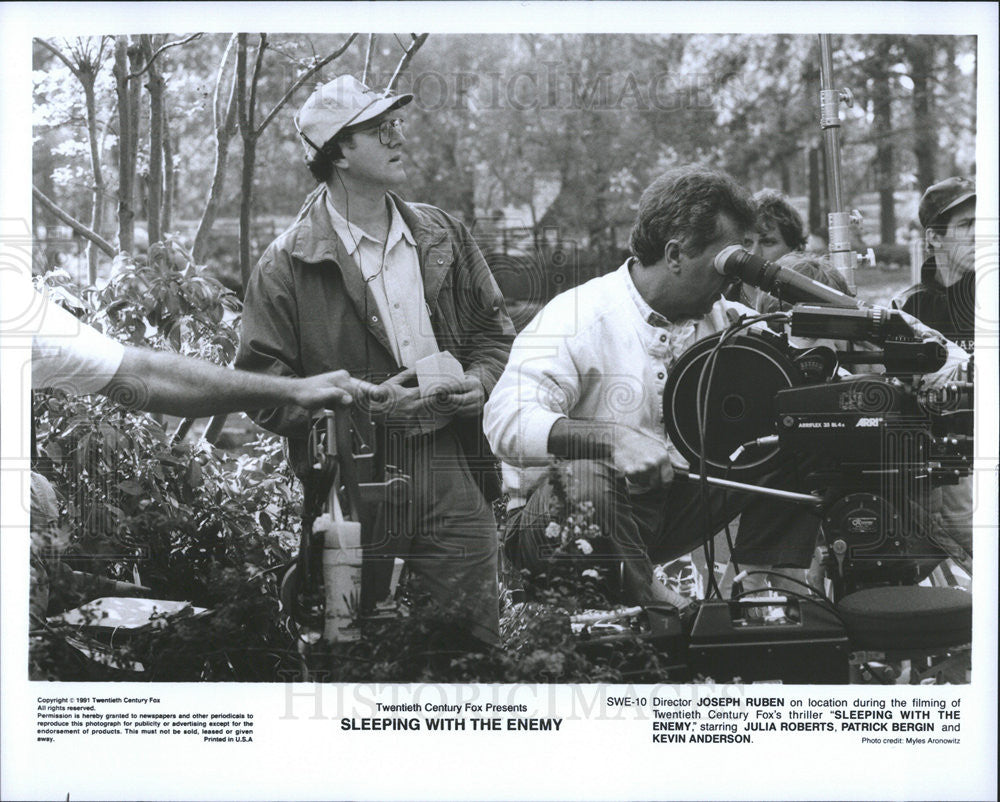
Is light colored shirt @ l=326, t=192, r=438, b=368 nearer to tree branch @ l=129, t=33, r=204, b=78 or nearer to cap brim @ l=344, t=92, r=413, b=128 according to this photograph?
cap brim @ l=344, t=92, r=413, b=128

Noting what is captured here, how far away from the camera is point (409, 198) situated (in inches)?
161

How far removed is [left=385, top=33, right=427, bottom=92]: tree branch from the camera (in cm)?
404

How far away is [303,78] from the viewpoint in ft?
13.4

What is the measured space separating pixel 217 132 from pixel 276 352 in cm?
75

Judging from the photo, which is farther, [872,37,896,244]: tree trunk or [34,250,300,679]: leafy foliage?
[34,250,300,679]: leafy foliage

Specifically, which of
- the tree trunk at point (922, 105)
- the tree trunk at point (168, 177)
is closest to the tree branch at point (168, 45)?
the tree trunk at point (168, 177)

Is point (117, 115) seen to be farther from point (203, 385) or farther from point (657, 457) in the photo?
point (657, 457)

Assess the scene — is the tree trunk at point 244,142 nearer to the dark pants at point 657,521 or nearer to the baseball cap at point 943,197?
the dark pants at point 657,521

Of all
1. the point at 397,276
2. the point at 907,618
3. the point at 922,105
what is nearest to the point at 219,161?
the point at 397,276

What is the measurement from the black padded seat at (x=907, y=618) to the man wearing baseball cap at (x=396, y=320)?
1.18 meters

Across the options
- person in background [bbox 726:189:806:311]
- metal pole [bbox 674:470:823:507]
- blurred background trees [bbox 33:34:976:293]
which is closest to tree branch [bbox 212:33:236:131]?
blurred background trees [bbox 33:34:976:293]

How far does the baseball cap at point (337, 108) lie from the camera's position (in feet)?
13.4

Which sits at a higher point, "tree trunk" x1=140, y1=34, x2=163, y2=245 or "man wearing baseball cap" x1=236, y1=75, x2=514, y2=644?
"tree trunk" x1=140, y1=34, x2=163, y2=245

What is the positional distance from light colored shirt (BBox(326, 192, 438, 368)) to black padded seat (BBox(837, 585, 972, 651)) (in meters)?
1.62
